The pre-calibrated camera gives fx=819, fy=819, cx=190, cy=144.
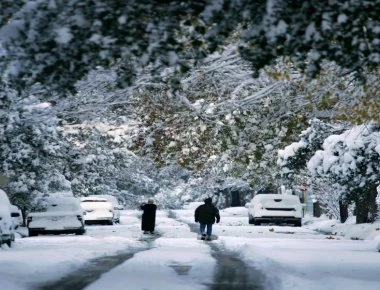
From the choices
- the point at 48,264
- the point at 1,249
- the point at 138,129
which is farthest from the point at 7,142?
the point at 48,264

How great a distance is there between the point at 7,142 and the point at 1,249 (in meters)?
7.92

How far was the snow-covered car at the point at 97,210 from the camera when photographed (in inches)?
1647

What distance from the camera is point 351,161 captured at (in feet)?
97.4

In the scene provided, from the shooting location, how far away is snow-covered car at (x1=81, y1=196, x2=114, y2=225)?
41.8m

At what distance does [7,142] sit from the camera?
28.3 metres

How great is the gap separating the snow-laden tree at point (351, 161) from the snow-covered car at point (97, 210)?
14.4 m

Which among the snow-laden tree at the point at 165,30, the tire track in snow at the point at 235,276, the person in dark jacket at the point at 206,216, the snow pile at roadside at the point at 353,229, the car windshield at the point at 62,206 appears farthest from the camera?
the car windshield at the point at 62,206

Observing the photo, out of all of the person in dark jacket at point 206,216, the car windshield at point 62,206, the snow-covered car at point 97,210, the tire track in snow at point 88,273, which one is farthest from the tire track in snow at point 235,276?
the snow-covered car at point 97,210

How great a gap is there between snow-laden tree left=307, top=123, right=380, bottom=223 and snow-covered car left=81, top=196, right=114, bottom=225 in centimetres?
1438

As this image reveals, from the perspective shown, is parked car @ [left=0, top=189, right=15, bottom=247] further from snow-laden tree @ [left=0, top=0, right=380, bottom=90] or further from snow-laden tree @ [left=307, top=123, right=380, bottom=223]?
snow-laden tree @ [left=0, top=0, right=380, bottom=90]

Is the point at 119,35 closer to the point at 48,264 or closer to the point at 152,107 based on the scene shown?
the point at 48,264

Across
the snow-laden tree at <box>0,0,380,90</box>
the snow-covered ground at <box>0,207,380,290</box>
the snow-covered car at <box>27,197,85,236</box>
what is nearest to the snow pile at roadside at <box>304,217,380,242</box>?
the snow-covered ground at <box>0,207,380,290</box>

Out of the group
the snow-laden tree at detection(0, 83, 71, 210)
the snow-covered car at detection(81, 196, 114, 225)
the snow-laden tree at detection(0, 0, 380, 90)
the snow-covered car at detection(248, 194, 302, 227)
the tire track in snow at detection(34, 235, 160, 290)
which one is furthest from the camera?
the snow-covered car at detection(81, 196, 114, 225)

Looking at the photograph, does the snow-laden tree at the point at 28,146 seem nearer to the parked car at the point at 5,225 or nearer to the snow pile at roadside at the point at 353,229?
the parked car at the point at 5,225
